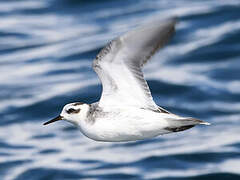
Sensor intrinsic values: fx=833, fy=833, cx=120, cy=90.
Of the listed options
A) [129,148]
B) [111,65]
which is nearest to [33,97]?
[129,148]

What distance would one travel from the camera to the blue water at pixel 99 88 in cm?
2247

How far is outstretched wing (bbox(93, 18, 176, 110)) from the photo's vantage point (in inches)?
504

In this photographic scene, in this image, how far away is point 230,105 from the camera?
25641 millimetres

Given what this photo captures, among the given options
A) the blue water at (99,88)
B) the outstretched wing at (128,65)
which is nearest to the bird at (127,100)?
the outstretched wing at (128,65)

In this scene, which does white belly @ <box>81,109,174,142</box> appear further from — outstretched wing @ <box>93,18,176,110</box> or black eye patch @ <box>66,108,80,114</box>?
black eye patch @ <box>66,108,80,114</box>

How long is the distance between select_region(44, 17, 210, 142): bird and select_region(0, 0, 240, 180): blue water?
841 cm

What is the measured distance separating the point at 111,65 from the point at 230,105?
12.9 meters

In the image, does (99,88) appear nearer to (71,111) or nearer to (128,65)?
(71,111)

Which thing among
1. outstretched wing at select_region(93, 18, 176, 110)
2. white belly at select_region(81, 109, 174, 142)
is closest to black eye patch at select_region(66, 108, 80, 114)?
outstretched wing at select_region(93, 18, 176, 110)

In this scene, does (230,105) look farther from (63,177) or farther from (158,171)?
(63,177)

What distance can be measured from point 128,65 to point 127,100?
57cm

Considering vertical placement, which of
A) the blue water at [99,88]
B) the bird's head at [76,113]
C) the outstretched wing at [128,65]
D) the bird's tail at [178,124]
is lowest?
the bird's tail at [178,124]

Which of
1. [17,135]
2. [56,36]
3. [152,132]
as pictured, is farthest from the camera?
[56,36]

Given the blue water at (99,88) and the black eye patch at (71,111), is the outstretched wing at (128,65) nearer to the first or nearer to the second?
the black eye patch at (71,111)
